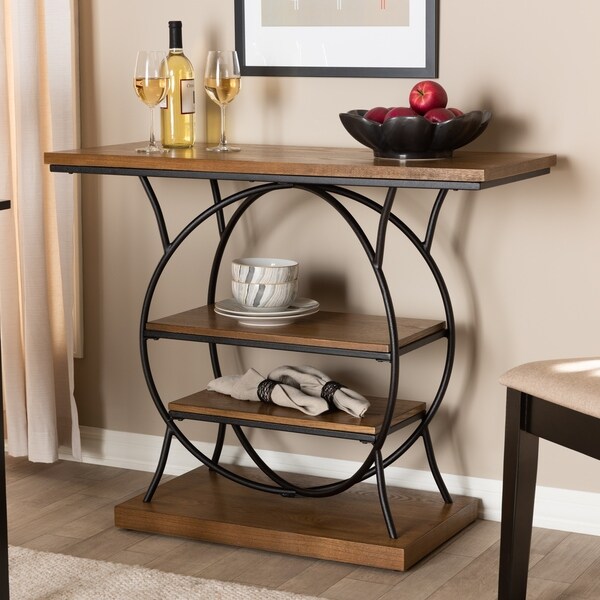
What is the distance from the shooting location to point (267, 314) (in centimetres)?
269

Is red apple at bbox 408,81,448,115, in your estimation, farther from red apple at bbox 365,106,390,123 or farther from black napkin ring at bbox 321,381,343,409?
black napkin ring at bbox 321,381,343,409

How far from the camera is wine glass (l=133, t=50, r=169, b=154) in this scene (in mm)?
2607

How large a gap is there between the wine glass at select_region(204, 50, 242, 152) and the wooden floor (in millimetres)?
957

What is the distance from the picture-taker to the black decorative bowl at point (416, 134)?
2373 mm

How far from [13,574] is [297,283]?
0.94m

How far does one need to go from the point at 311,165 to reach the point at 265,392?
618 mm

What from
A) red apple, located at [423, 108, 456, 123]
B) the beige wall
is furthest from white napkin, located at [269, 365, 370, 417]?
red apple, located at [423, 108, 456, 123]

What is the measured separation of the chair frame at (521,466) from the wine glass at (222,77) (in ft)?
3.28

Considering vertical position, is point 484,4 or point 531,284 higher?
point 484,4

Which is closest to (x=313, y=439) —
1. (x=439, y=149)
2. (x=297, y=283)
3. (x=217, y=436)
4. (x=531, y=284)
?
(x=217, y=436)

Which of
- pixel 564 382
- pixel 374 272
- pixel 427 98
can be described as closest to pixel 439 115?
pixel 427 98

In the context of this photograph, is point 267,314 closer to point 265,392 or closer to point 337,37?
point 265,392

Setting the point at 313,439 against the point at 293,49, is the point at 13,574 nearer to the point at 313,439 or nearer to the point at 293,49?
the point at 313,439

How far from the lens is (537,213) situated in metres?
2.70
